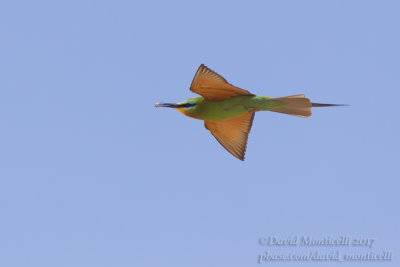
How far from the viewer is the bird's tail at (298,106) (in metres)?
6.65

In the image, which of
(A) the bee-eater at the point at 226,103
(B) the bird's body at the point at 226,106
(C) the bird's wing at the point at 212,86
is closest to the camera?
(C) the bird's wing at the point at 212,86

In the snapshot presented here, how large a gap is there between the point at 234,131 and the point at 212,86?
3.25 ft

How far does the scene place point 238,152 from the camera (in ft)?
24.4

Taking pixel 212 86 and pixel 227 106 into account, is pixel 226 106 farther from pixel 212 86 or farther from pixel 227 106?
pixel 212 86

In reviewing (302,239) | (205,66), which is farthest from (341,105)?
(302,239)

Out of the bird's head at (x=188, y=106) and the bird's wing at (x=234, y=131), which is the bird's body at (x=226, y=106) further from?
the bird's wing at (x=234, y=131)

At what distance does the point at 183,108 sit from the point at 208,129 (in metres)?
0.78

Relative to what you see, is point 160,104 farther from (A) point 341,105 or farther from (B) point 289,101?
(A) point 341,105

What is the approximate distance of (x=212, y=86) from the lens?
6.56 meters

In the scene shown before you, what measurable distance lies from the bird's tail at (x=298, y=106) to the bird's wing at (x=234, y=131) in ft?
1.86

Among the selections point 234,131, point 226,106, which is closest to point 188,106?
point 226,106

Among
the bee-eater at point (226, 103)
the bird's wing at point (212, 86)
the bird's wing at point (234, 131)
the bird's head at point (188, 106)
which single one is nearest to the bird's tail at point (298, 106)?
the bee-eater at point (226, 103)

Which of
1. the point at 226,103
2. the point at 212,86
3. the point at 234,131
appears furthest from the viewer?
the point at 234,131

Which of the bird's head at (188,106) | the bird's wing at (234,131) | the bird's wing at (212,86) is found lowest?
the bird's wing at (234,131)
